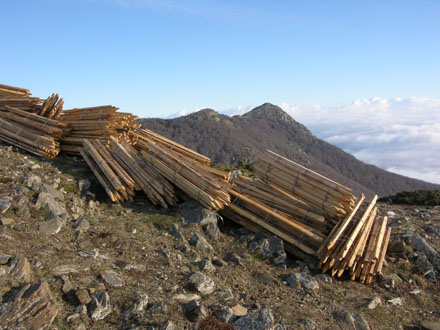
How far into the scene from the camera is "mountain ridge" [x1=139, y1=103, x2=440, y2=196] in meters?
91.7

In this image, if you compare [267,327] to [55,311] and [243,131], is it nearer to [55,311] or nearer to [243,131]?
[55,311]

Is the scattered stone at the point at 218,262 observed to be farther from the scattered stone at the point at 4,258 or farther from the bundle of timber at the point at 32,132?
the bundle of timber at the point at 32,132

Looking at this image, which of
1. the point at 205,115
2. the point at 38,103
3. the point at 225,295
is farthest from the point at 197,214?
the point at 205,115

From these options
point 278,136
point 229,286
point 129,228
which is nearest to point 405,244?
point 229,286

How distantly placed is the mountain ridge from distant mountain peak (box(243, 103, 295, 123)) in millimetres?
4468

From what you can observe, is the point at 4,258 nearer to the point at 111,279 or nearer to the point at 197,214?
the point at 111,279

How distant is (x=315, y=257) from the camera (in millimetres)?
8703

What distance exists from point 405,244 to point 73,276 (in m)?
8.38

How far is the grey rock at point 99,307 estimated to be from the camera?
521cm

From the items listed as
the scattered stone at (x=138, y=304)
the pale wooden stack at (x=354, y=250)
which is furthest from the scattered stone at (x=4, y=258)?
the pale wooden stack at (x=354, y=250)

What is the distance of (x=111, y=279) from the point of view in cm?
608

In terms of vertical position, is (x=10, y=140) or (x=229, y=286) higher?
(x=10, y=140)

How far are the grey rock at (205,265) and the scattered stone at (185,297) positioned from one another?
1048 millimetres

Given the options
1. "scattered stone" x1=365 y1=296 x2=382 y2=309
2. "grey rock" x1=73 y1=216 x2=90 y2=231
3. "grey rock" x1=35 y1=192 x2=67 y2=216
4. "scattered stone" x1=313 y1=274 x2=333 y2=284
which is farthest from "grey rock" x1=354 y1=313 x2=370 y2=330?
"grey rock" x1=35 y1=192 x2=67 y2=216
